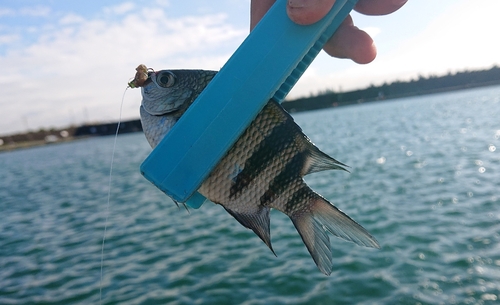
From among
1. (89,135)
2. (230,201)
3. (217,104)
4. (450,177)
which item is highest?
(217,104)

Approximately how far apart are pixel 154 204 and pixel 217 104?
45.5 ft

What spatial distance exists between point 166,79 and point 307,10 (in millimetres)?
818

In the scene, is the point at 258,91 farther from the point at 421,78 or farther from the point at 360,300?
the point at 421,78

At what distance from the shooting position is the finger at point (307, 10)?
62.4 inches

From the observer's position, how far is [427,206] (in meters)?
10.5

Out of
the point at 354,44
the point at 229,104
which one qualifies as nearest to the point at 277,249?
the point at 354,44

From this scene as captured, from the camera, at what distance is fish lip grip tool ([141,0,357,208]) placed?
5.41ft

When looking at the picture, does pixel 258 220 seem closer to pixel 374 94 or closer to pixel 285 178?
pixel 285 178

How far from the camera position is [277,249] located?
28.8 ft

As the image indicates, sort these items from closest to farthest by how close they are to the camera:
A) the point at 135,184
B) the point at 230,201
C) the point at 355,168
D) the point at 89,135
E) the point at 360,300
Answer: the point at 230,201, the point at 360,300, the point at 355,168, the point at 135,184, the point at 89,135

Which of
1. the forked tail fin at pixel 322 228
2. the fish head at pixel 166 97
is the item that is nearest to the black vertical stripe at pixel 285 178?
the forked tail fin at pixel 322 228

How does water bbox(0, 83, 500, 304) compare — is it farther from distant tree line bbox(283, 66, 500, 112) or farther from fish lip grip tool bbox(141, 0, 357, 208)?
distant tree line bbox(283, 66, 500, 112)

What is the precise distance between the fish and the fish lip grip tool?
134mm

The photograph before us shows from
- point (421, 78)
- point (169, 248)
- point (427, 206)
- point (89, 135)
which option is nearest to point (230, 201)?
point (169, 248)
